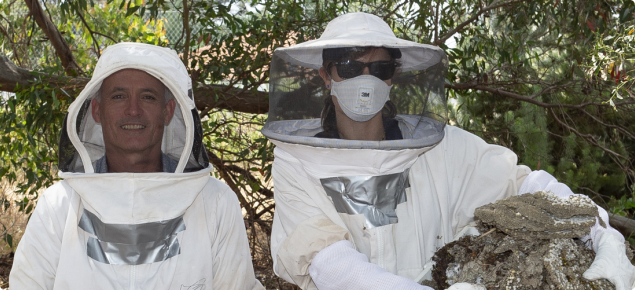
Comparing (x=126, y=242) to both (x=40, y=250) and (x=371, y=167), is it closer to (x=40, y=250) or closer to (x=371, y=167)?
(x=40, y=250)

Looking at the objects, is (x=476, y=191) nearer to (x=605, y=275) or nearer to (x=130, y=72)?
(x=605, y=275)

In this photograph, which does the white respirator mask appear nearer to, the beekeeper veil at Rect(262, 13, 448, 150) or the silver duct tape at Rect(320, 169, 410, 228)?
the beekeeper veil at Rect(262, 13, 448, 150)

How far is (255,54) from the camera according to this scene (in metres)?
3.85

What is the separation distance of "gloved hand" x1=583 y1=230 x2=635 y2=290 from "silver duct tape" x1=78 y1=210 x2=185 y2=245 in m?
1.41

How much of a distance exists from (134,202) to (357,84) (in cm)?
93

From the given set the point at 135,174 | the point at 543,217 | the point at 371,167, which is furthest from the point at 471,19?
the point at 135,174

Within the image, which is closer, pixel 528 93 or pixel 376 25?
pixel 376 25

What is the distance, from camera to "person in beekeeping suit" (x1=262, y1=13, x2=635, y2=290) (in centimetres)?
179

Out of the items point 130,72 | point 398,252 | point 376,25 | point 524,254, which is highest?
point 376,25

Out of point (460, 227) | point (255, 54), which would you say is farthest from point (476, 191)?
point (255, 54)

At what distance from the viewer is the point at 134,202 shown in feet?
6.15

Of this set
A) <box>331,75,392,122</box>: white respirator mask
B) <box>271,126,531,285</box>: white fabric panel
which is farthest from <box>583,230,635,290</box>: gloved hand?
<box>331,75,392,122</box>: white respirator mask

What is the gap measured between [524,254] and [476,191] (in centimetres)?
48

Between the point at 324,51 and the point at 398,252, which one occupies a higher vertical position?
the point at 324,51
